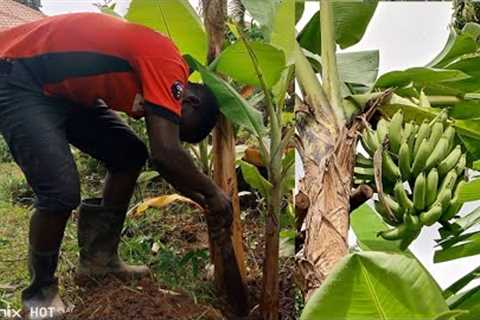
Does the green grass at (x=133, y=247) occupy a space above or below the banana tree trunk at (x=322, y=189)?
below

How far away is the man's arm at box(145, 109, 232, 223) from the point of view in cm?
140

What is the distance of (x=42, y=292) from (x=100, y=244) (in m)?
0.27

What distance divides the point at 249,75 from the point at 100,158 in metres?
0.54

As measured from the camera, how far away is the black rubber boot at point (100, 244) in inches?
70.7

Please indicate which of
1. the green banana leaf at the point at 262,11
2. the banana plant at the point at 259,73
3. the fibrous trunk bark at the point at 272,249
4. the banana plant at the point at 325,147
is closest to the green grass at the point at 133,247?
the fibrous trunk bark at the point at 272,249

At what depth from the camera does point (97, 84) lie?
5.10ft

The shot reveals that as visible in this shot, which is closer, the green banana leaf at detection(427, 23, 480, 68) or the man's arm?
the man's arm

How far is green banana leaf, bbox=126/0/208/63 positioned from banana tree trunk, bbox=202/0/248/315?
0.03 m

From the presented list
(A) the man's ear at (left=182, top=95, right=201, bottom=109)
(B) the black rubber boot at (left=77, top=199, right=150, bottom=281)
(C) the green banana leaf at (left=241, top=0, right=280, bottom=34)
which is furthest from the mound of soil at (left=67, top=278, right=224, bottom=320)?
(C) the green banana leaf at (left=241, top=0, right=280, bottom=34)

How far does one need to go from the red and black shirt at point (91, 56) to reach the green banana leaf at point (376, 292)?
2.46 feet

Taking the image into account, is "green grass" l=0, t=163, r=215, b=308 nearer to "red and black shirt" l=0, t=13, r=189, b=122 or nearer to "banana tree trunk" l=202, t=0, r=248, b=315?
"banana tree trunk" l=202, t=0, r=248, b=315

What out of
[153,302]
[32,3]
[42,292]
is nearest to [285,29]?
[153,302]

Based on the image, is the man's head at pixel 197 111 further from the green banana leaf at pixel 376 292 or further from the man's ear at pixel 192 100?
the green banana leaf at pixel 376 292

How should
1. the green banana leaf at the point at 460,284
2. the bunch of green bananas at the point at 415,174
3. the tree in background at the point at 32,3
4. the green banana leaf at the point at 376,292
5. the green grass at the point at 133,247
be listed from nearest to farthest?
the green banana leaf at the point at 376,292 → the bunch of green bananas at the point at 415,174 → the green banana leaf at the point at 460,284 → the green grass at the point at 133,247 → the tree in background at the point at 32,3
